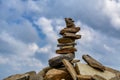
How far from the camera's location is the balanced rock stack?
1049 inches

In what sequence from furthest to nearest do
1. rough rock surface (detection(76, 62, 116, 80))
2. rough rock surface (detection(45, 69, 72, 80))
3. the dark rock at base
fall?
the dark rock at base
rough rock surface (detection(76, 62, 116, 80))
rough rock surface (detection(45, 69, 72, 80))

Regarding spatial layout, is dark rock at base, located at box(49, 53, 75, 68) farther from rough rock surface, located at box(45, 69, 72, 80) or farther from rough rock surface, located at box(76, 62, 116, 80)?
rough rock surface, located at box(76, 62, 116, 80)

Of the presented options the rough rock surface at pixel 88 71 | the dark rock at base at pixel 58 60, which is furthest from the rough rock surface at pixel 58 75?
the rough rock surface at pixel 88 71

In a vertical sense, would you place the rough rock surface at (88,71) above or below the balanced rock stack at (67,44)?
below

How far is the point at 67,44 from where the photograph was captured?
→ 1088 inches

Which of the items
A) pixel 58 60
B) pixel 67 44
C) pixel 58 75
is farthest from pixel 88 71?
pixel 67 44

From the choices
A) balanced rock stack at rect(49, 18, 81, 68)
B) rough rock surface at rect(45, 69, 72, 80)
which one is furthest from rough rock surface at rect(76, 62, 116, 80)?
balanced rock stack at rect(49, 18, 81, 68)

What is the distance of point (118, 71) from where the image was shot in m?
28.7

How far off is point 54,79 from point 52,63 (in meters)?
2.01

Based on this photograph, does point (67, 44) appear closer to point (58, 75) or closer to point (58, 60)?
point (58, 60)

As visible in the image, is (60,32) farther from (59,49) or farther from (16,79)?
(16,79)

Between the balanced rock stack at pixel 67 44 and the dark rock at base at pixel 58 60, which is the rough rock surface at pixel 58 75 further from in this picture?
the balanced rock stack at pixel 67 44

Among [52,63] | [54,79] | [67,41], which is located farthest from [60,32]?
[54,79]

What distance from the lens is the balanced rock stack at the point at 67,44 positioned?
87.5ft
